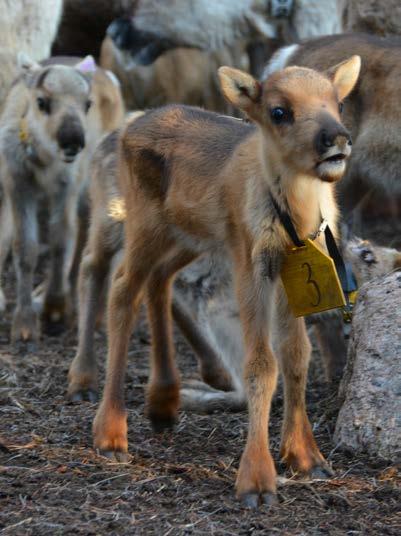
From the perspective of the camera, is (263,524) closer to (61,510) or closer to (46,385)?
(61,510)

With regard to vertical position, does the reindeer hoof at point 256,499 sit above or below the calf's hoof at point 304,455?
below

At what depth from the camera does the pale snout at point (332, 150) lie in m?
4.77

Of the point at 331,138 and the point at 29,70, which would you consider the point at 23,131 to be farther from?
the point at 331,138

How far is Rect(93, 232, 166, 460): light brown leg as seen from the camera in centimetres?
575

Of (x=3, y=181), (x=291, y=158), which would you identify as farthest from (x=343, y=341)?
(x=3, y=181)

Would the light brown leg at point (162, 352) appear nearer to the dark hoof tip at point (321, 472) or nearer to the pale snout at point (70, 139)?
the dark hoof tip at point (321, 472)

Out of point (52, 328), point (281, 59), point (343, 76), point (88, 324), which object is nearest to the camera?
point (343, 76)

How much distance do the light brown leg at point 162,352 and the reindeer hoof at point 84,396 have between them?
1032mm

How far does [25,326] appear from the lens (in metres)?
9.00

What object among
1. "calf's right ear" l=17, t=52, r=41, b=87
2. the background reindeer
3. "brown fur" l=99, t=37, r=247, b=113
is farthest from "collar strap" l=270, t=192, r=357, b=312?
"brown fur" l=99, t=37, r=247, b=113

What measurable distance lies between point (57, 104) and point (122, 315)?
140 inches

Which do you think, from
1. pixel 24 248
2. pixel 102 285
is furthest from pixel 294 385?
pixel 24 248

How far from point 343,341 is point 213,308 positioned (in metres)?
0.80

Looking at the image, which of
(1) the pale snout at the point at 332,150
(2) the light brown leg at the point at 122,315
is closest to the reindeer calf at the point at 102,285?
(2) the light brown leg at the point at 122,315
